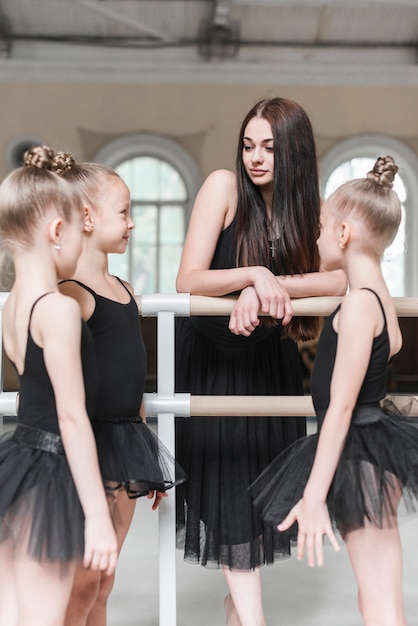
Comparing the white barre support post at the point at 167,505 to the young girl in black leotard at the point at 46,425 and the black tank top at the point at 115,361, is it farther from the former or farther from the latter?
the young girl in black leotard at the point at 46,425

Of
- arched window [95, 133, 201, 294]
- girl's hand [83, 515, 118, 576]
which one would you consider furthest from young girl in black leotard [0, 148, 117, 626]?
arched window [95, 133, 201, 294]

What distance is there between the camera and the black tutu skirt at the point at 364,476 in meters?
1.45

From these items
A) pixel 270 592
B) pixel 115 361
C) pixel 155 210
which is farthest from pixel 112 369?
pixel 155 210

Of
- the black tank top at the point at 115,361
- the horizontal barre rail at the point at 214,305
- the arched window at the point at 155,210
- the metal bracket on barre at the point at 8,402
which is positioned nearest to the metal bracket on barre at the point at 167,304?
the horizontal barre rail at the point at 214,305

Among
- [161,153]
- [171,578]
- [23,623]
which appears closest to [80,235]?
[23,623]

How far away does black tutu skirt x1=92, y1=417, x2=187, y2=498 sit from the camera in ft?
4.89

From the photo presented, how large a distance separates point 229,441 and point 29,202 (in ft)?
2.85

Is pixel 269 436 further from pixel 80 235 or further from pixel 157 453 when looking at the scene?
pixel 80 235

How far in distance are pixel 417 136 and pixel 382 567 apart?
9.31 m

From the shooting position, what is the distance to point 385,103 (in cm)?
1015

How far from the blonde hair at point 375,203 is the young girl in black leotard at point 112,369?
0.43m

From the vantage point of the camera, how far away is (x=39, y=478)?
1382 mm

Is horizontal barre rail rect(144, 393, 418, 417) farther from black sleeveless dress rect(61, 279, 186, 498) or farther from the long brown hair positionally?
the long brown hair

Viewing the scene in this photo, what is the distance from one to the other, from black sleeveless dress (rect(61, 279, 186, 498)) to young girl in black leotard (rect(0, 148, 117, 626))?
113 mm
